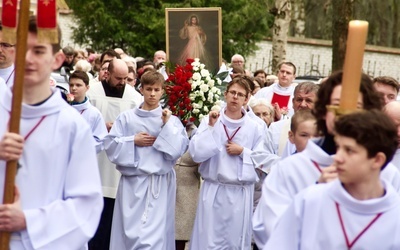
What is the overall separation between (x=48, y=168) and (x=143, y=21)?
2301 centimetres

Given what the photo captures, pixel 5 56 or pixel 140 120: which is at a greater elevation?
pixel 5 56

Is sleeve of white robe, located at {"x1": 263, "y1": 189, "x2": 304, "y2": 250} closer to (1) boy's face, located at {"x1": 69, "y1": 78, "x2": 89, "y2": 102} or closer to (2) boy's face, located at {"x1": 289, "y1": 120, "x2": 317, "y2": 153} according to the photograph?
(2) boy's face, located at {"x1": 289, "y1": 120, "x2": 317, "y2": 153}

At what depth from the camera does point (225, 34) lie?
96.5 feet

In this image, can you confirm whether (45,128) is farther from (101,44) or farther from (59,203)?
(101,44)

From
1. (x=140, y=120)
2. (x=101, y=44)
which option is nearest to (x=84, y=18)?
(x=101, y=44)

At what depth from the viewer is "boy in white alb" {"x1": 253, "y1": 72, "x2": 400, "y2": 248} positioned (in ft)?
18.0

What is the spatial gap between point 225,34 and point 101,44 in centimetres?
355

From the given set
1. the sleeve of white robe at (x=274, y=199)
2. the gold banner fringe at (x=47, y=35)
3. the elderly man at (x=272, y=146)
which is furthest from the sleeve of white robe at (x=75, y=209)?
the elderly man at (x=272, y=146)

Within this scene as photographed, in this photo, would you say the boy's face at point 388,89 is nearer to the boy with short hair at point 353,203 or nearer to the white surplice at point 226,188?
the white surplice at point 226,188

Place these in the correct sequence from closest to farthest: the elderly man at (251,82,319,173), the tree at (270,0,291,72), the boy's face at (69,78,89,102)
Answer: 1. the elderly man at (251,82,319,173)
2. the boy's face at (69,78,89,102)
3. the tree at (270,0,291,72)

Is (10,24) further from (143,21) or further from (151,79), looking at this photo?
(143,21)

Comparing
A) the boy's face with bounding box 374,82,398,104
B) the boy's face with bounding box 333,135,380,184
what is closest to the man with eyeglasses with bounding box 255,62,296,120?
the boy's face with bounding box 374,82,398,104

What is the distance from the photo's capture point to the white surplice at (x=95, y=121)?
432 inches

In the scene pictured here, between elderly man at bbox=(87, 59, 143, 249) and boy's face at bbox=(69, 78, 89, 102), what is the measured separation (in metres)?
0.68
